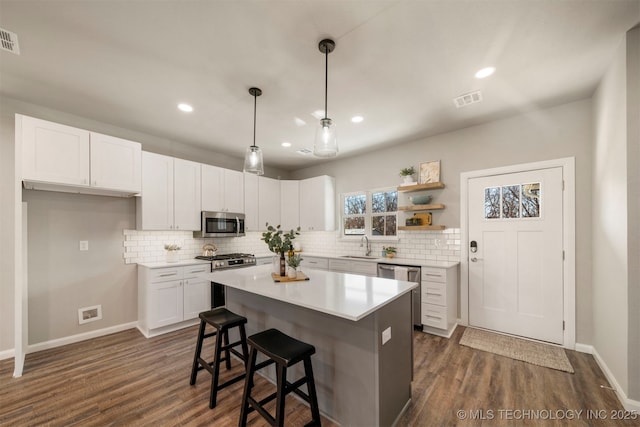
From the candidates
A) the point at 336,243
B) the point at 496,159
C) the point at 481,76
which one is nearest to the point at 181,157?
the point at 336,243

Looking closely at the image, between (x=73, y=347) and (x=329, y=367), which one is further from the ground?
(x=329, y=367)

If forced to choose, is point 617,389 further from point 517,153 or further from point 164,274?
point 164,274

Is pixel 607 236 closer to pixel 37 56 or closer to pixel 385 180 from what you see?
pixel 385 180

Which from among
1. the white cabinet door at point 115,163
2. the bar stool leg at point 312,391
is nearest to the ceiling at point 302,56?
the white cabinet door at point 115,163

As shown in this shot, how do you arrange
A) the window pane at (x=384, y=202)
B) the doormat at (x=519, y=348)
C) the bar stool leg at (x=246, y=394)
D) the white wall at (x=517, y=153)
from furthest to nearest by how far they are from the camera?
the window pane at (x=384, y=202) → the white wall at (x=517, y=153) → the doormat at (x=519, y=348) → the bar stool leg at (x=246, y=394)

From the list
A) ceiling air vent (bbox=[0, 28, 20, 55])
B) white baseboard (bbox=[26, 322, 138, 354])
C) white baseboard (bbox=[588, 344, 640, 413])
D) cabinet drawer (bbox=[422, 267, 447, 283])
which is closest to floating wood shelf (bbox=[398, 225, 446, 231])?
Answer: cabinet drawer (bbox=[422, 267, 447, 283])

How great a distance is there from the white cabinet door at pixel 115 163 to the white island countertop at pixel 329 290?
1.90 meters

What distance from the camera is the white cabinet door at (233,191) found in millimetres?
4581

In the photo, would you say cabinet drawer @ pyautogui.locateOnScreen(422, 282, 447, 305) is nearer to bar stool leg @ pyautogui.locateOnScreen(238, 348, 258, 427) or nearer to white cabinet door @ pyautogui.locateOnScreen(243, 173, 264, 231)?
bar stool leg @ pyautogui.locateOnScreen(238, 348, 258, 427)

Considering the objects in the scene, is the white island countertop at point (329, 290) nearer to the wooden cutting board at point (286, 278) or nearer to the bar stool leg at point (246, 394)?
the wooden cutting board at point (286, 278)

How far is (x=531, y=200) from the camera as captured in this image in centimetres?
318

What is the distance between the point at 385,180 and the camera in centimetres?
455

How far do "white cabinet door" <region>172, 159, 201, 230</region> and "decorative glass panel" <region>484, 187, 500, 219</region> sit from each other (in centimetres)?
421

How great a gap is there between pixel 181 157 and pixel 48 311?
2.57 metres
